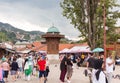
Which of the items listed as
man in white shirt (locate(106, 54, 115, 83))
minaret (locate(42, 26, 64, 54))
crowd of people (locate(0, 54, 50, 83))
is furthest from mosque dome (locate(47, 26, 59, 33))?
man in white shirt (locate(106, 54, 115, 83))

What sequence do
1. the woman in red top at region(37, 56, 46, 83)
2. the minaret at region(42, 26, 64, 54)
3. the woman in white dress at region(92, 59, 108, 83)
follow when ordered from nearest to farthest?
the woman in white dress at region(92, 59, 108, 83)
the woman in red top at region(37, 56, 46, 83)
the minaret at region(42, 26, 64, 54)

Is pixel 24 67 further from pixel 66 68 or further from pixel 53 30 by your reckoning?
pixel 53 30

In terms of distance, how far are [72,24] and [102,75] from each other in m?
37.9

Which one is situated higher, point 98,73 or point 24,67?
point 98,73

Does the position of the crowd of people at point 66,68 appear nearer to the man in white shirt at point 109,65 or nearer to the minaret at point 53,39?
the man in white shirt at point 109,65

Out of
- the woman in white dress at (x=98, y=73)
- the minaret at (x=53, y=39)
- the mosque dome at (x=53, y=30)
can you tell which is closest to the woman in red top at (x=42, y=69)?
the woman in white dress at (x=98, y=73)

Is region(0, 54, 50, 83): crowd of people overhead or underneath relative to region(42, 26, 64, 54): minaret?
overhead

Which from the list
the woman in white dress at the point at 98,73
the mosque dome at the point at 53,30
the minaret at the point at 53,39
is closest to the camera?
the woman in white dress at the point at 98,73

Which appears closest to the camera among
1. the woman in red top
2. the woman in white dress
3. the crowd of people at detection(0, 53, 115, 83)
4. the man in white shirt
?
the woman in white dress

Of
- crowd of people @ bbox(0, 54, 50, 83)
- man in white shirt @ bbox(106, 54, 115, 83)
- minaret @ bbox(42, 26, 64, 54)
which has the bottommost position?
minaret @ bbox(42, 26, 64, 54)

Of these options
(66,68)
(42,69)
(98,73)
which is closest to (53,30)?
(66,68)

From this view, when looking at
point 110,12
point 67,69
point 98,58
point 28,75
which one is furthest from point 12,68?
Result: point 110,12

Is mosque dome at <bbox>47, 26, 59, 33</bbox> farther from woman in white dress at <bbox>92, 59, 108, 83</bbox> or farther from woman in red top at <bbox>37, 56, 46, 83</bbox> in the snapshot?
woman in white dress at <bbox>92, 59, 108, 83</bbox>

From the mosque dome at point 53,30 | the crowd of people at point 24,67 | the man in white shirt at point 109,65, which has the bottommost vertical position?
the mosque dome at point 53,30
